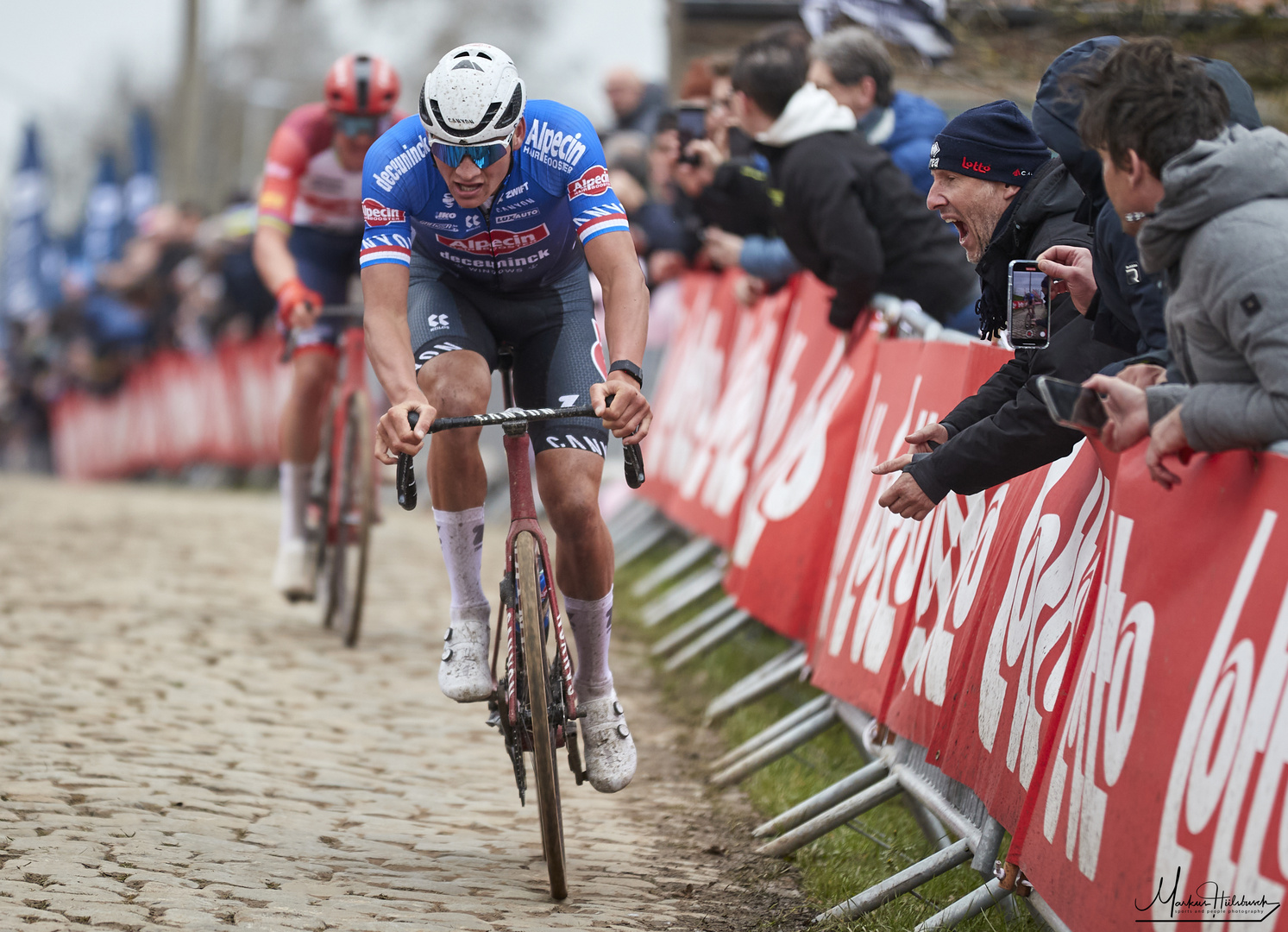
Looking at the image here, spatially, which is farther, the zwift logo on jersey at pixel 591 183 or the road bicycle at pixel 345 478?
the road bicycle at pixel 345 478

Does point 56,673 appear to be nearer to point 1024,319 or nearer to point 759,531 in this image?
point 759,531

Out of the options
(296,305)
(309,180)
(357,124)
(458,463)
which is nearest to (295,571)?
(296,305)

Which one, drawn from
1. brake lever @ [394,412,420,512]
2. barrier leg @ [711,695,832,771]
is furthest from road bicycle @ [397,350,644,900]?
barrier leg @ [711,695,832,771]

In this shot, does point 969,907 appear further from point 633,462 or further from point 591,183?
point 591,183

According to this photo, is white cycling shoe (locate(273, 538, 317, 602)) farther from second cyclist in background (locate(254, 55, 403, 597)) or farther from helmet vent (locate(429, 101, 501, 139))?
helmet vent (locate(429, 101, 501, 139))

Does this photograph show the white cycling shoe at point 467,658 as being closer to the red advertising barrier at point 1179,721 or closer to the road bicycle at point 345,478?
the red advertising barrier at point 1179,721

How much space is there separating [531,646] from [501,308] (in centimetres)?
121

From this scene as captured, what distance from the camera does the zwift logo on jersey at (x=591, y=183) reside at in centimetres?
471

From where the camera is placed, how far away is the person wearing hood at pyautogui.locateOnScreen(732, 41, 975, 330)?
260 inches

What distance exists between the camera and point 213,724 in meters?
6.27

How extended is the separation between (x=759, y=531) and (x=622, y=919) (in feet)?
10.4

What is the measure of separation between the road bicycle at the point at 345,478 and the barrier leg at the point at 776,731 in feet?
7.83

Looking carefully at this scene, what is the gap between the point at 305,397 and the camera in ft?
26.8

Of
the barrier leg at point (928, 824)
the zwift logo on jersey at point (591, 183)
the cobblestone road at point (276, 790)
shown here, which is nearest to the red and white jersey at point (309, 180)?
the cobblestone road at point (276, 790)
